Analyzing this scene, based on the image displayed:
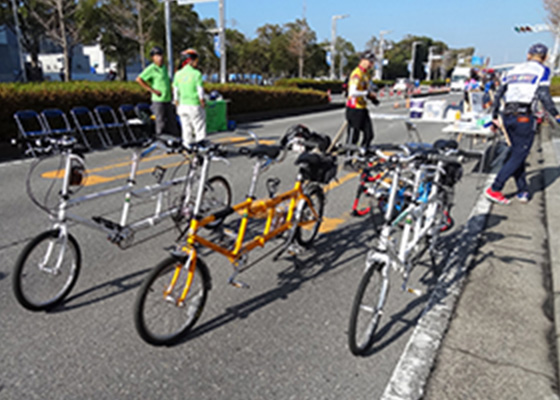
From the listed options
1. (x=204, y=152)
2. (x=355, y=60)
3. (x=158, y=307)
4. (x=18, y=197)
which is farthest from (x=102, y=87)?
(x=355, y=60)

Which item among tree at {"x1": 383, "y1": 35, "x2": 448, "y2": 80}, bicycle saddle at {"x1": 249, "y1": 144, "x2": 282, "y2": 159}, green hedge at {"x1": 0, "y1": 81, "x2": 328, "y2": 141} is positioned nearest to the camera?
bicycle saddle at {"x1": 249, "y1": 144, "x2": 282, "y2": 159}

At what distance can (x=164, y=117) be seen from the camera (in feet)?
30.0

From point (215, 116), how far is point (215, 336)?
37.0ft

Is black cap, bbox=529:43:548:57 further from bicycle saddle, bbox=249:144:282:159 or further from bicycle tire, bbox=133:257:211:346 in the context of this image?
bicycle tire, bbox=133:257:211:346

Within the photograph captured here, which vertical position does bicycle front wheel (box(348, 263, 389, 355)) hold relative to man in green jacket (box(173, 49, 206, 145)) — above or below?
below

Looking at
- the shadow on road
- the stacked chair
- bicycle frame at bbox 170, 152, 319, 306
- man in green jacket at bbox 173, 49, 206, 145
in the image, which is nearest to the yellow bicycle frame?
bicycle frame at bbox 170, 152, 319, 306

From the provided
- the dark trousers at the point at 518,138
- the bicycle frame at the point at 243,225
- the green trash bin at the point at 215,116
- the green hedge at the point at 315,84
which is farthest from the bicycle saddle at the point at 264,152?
the green hedge at the point at 315,84

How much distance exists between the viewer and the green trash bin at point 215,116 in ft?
44.1

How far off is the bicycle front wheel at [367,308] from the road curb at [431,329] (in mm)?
267

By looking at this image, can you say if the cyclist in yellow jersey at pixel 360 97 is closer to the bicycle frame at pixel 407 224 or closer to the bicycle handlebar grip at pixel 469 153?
the bicycle handlebar grip at pixel 469 153

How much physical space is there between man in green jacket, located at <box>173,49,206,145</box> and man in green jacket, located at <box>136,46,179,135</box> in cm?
43

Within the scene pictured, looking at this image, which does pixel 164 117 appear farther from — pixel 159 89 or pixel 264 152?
pixel 264 152

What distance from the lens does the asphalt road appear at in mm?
2662

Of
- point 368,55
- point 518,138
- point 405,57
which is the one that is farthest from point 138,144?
point 405,57
